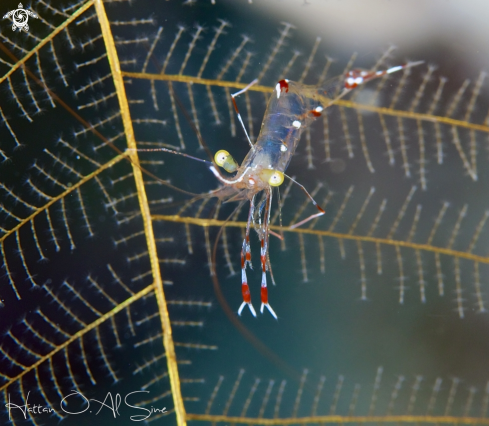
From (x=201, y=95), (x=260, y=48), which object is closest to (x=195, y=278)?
(x=201, y=95)

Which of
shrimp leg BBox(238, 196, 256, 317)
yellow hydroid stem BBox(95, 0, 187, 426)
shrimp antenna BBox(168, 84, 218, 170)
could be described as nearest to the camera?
yellow hydroid stem BBox(95, 0, 187, 426)

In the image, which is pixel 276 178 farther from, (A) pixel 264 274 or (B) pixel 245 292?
(B) pixel 245 292

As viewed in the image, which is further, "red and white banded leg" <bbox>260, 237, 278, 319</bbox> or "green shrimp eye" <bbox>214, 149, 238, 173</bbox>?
"red and white banded leg" <bbox>260, 237, 278, 319</bbox>

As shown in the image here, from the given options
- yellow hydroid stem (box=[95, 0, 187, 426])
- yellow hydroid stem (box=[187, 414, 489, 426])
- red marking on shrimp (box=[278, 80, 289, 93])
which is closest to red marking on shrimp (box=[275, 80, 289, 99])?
red marking on shrimp (box=[278, 80, 289, 93])

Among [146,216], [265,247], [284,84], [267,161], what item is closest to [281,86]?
[284,84]

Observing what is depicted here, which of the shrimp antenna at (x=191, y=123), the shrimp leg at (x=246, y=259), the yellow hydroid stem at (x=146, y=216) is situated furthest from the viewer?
the shrimp leg at (x=246, y=259)

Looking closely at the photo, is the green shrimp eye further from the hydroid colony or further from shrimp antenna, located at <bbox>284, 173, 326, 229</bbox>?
shrimp antenna, located at <bbox>284, 173, 326, 229</bbox>

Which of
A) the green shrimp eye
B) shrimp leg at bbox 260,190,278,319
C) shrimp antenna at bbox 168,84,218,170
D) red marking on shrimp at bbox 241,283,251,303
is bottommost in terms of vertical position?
red marking on shrimp at bbox 241,283,251,303

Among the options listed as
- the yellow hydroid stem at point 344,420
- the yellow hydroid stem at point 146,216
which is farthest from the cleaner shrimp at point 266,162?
the yellow hydroid stem at point 344,420

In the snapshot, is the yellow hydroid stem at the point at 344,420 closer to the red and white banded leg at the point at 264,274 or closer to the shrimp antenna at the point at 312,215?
the red and white banded leg at the point at 264,274
